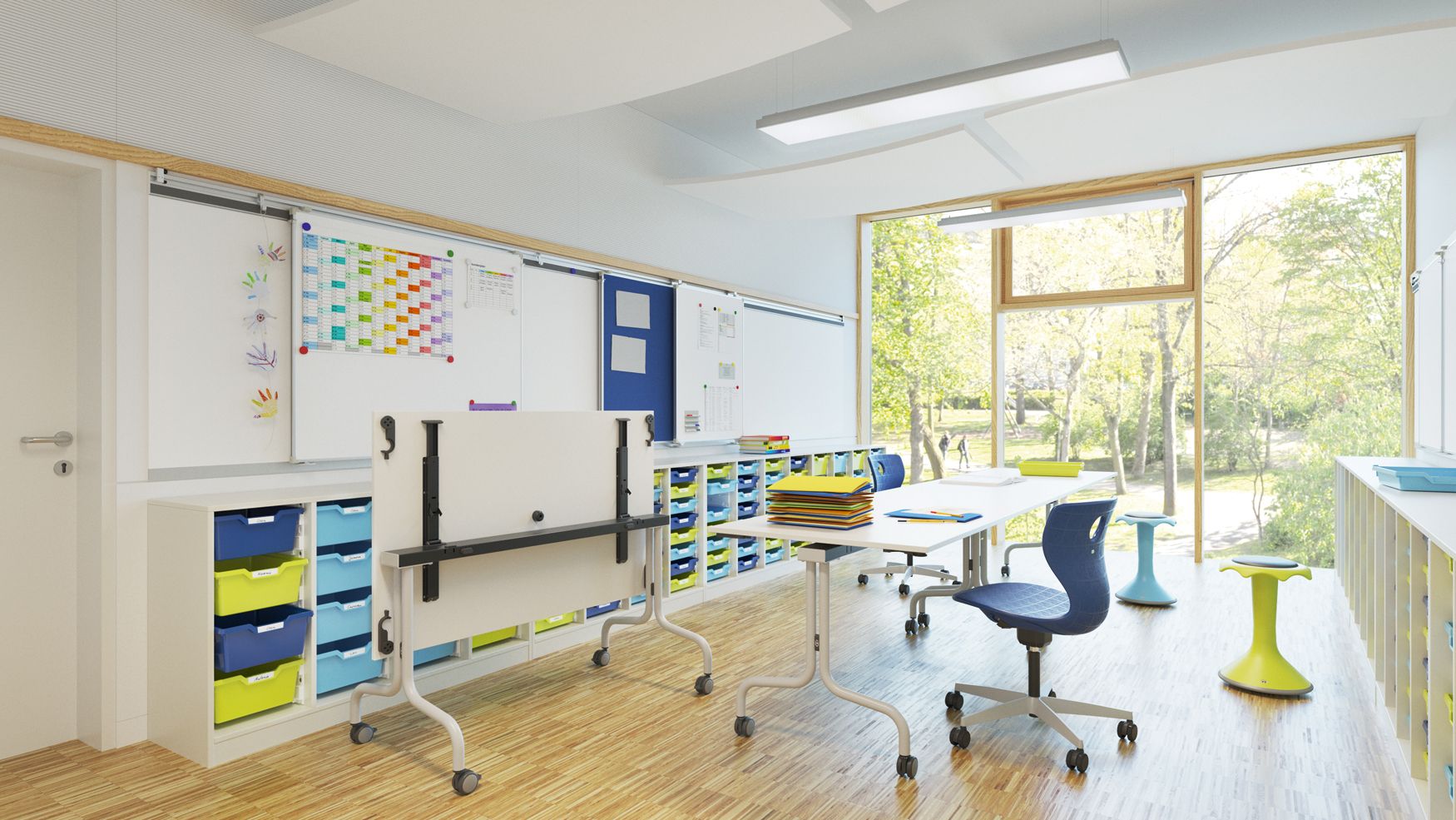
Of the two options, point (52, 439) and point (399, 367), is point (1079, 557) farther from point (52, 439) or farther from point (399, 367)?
point (52, 439)

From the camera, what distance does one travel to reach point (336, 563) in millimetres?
3252

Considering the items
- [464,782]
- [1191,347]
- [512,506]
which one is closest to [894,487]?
[1191,347]

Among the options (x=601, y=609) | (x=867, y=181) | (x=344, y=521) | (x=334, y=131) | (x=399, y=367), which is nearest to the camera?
(x=344, y=521)

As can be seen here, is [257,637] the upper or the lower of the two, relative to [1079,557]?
lower

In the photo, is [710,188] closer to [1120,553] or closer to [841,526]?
[841,526]

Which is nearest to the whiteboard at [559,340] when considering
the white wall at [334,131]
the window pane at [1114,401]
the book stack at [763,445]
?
the white wall at [334,131]

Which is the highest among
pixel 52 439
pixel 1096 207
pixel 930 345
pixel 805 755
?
pixel 1096 207

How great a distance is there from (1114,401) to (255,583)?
611 centimetres

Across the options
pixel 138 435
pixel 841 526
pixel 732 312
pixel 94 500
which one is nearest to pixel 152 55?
pixel 138 435

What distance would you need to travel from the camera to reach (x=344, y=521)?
3271mm

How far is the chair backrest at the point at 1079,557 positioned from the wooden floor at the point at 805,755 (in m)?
0.52

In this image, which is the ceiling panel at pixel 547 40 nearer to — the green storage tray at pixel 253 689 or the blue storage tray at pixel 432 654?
the green storage tray at pixel 253 689

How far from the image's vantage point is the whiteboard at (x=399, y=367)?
3.50 meters

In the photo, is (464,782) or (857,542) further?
(857,542)
